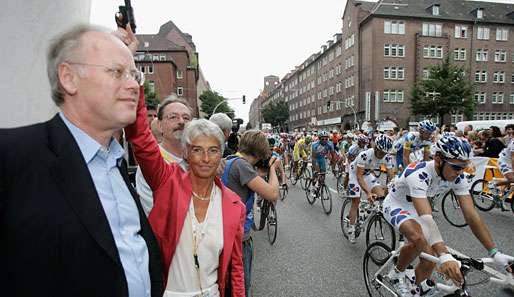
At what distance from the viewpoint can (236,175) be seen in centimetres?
281

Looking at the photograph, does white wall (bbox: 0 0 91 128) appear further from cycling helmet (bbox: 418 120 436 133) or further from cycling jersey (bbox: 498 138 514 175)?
cycling jersey (bbox: 498 138 514 175)

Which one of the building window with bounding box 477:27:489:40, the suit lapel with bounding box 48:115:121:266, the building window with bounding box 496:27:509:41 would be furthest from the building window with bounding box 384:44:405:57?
the suit lapel with bounding box 48:115:121:266

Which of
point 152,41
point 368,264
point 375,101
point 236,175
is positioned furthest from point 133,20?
point 152,41

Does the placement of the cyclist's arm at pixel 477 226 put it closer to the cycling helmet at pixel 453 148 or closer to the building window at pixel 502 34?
the cycling helmet at pixel 453 148

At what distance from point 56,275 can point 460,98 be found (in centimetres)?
4443

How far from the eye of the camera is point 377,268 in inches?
152

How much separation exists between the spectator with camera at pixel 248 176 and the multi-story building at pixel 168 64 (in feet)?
168

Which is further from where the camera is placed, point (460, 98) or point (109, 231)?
point (460, 98)

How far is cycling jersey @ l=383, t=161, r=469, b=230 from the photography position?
330 cm

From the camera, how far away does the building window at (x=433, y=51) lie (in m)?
48.5

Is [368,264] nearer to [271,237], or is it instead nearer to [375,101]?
[271,237]

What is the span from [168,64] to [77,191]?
203 feet

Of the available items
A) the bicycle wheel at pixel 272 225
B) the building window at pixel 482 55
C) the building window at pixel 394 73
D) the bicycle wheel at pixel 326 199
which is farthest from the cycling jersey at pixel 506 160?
the building window at pixel 482 55

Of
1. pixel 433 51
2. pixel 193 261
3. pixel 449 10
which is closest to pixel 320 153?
pixel 193 261
